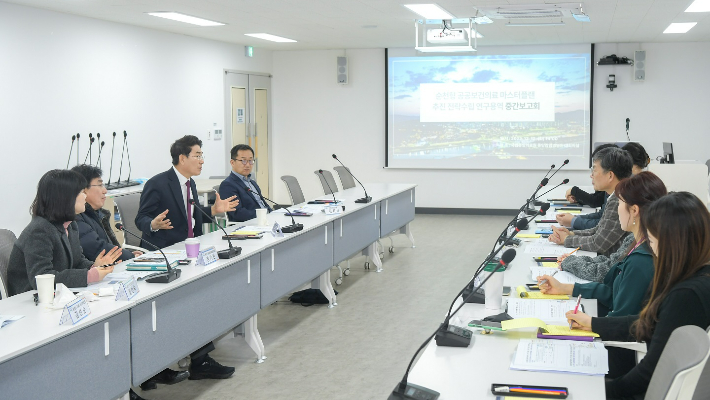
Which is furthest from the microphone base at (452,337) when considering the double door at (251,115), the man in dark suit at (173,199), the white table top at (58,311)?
the double door at (251,115)

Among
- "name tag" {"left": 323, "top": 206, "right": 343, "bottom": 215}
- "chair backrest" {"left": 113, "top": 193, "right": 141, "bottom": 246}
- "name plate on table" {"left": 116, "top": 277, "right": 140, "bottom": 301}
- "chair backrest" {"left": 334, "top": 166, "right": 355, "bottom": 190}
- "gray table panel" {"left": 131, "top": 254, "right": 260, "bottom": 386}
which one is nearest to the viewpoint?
"name plate on table" {"left": 116, "top": 277, "right": 140, "bottom": 301}

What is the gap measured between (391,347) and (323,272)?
107 centimetres

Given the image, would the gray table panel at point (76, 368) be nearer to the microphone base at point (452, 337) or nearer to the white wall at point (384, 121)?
the microphone base at point (452, 337)

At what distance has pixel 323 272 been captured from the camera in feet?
18.5

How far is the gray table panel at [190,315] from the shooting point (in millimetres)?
3193

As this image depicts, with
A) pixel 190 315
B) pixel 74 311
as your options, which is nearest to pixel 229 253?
pixel 190 315

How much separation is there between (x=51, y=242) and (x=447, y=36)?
4814 millimetres

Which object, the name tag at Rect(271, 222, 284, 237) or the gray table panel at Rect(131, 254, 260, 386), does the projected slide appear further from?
the gray table panel at Rect(131, 254, 260, 386)

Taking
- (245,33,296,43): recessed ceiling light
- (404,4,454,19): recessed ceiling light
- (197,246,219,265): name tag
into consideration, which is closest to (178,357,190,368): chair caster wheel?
(197,246,219,265): name tag

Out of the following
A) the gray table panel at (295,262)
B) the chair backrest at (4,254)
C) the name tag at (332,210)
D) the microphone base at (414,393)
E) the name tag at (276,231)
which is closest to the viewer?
the microphone base at (414,393)

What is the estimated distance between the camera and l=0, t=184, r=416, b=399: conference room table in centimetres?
260

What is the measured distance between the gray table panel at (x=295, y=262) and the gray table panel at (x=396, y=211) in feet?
5.72

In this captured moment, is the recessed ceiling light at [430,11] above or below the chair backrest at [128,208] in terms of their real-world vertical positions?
above

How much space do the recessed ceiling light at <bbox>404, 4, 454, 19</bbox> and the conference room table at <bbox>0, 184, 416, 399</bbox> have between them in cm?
234
